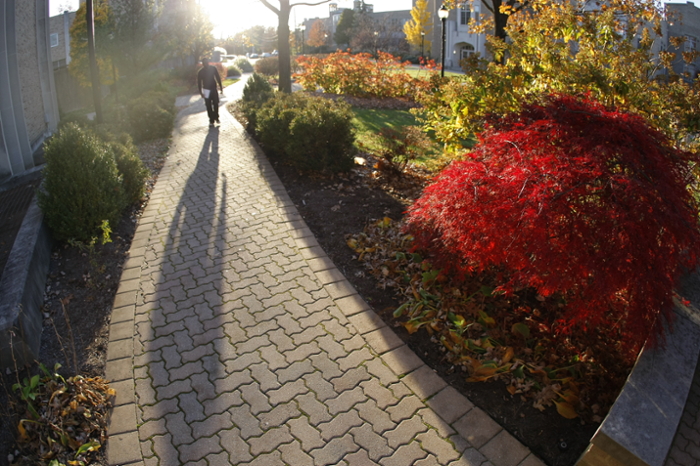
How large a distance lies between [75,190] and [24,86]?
6.37m

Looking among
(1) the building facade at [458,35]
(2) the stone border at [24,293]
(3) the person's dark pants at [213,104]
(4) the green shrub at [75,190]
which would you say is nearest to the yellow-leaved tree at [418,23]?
(1) the building facade at [458,35]

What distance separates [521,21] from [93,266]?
21.4 ft

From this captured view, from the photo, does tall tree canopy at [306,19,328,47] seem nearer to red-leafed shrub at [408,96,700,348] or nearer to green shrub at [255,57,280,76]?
green shrub at [255,57,280,76]

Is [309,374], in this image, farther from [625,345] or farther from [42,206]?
[42,206]

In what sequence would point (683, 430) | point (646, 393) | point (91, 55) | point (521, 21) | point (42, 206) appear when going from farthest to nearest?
point (91, 55) → point (521, 21) → point (42, 206) → point (683, 430) → point (646, 393)

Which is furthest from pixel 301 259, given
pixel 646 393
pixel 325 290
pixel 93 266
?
pixel 646 393

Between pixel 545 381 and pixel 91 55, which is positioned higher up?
pixel 91 55

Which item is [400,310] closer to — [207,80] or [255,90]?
[207,80]

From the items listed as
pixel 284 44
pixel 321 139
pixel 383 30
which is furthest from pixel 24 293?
pixel 383 30

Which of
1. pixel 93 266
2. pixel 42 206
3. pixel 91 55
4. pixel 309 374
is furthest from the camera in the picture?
pixel 91 55

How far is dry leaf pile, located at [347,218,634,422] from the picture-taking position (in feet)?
11.9

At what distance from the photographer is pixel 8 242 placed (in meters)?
5.90

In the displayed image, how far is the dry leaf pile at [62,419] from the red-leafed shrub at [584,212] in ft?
9.97

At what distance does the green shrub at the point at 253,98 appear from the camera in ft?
38.0
